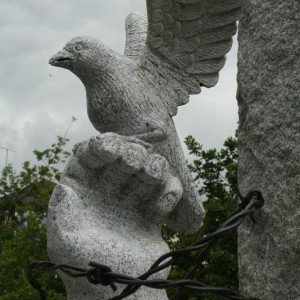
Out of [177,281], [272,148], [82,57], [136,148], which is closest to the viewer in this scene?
[177,281]

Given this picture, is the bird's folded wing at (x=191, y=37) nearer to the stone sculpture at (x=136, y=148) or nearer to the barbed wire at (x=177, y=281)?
the stone sculpture at (x=136, y=148)

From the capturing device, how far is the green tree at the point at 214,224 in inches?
276

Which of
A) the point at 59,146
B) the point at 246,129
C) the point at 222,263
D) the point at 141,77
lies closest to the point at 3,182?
the point at 59,146

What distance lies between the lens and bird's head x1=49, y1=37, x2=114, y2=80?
3.03 metres

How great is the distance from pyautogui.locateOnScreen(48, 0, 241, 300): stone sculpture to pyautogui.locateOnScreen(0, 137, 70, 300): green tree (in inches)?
177

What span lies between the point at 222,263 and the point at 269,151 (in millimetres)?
5208

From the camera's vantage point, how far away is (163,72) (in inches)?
123

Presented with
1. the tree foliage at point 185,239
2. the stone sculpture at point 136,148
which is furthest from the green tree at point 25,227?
the stone sculpture at point 136,148

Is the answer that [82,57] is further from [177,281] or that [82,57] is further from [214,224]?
[214,224]

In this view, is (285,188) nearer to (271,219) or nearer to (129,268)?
(271,219)

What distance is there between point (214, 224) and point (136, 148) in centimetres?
494

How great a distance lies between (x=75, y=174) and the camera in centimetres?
288

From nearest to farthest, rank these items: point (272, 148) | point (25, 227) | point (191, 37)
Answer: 1. point (272, 148)
2. point (191, 37)
3. point (25, 227)

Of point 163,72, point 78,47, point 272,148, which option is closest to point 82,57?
point 78,47
